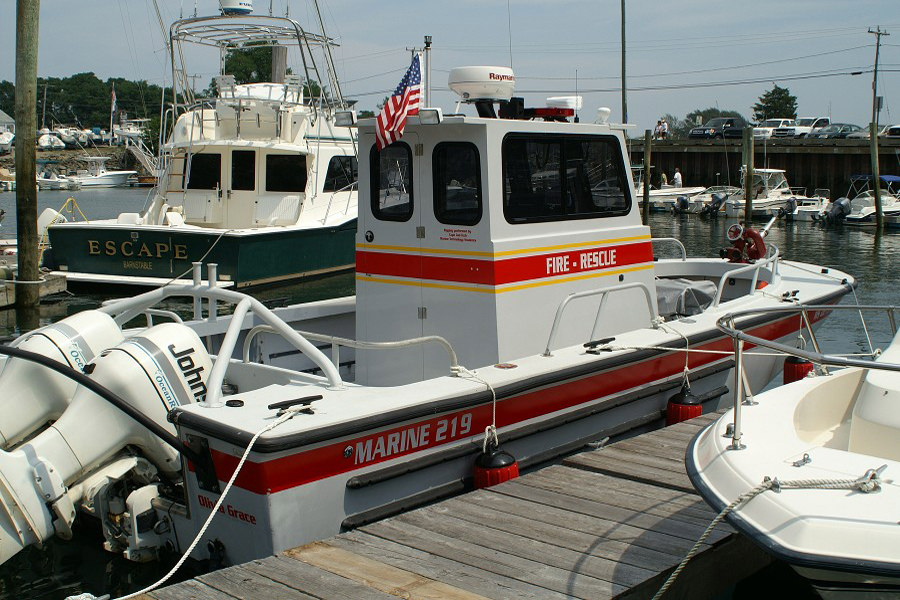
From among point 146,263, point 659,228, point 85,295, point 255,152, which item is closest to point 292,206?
point 255,152

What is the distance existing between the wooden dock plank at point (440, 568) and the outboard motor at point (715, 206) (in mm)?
33966

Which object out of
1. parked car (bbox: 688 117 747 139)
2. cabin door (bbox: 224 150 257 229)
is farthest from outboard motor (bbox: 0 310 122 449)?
parked car (bbox: 688 117 747 139)

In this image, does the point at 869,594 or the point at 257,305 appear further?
the point at 257,305

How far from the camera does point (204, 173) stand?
18.4 m

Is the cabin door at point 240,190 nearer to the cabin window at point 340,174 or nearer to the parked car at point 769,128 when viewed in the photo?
the cabin window at point 340,174

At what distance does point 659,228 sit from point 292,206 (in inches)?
734

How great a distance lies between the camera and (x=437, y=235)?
6.23m

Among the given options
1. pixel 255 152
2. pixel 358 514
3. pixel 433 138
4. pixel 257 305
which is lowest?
pixel 358 514

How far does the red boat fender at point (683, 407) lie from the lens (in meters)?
6.60

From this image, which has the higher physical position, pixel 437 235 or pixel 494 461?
pixel 437 235

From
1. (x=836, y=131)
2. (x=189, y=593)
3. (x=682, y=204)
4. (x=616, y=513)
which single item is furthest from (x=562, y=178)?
(x=836, y=131)

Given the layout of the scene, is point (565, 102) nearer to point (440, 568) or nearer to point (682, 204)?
point (440, 568)

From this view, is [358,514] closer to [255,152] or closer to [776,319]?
[776,319]

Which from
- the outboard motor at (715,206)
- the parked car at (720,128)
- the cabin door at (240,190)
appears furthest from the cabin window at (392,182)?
the parked car at (720,128)
